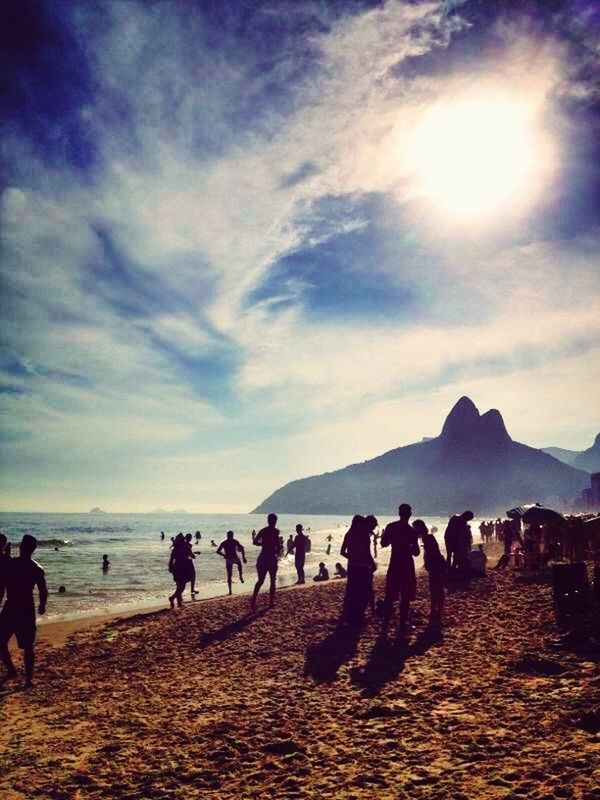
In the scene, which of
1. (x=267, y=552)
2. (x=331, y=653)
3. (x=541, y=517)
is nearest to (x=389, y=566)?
(x=331, y=653)

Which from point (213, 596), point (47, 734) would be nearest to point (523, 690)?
point (47, 734)

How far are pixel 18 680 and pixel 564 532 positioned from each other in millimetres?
17607

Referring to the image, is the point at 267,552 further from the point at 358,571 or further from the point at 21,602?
the point at 21,602

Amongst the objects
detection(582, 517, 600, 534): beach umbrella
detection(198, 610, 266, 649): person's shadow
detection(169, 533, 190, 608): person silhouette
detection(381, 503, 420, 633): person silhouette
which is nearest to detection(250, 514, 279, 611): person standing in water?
detection(198, 610, 266, 649): person's shadow

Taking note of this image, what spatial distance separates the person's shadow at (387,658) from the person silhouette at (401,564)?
501 mm

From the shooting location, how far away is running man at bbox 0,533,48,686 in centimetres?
791

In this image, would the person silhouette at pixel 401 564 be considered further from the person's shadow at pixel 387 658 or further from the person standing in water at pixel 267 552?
the person standing in water at pixel 267 552

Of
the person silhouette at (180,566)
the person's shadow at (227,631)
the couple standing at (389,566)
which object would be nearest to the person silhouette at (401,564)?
the couple standing at (389,566)

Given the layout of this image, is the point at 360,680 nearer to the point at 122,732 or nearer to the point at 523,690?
the point at 523,690

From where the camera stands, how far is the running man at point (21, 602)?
7.91 metres

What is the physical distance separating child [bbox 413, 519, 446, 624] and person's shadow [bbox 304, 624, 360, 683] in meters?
1.58

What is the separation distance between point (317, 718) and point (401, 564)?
417 centimetres

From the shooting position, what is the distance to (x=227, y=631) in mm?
11188

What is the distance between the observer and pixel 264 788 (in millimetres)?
4324
